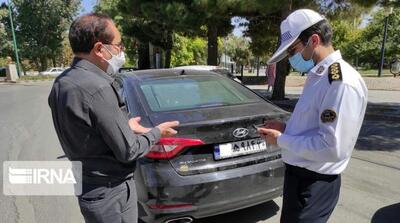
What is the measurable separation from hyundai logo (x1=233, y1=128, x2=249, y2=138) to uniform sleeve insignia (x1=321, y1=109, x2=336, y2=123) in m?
1.45

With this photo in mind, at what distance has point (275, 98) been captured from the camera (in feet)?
42.1

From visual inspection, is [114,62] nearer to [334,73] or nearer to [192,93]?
[334,73]

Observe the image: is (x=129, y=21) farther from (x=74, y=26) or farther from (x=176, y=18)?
(x=74, y=26)

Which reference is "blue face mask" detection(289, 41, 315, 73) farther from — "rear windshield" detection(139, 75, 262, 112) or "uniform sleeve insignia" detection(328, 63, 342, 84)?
"rear windshield" detection(139, 75, 262, 112)

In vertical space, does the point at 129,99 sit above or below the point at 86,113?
below

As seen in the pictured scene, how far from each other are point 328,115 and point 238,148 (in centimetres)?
151

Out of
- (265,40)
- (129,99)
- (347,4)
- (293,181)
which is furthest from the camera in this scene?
(265,40)

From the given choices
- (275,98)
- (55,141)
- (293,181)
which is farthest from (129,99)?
(275,98)

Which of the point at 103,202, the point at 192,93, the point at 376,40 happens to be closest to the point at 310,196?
the point at 103,202

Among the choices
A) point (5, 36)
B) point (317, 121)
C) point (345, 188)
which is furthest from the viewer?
point (5, 36)

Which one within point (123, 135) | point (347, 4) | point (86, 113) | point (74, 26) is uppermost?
point (347, 4)

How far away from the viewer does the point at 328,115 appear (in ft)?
5.98

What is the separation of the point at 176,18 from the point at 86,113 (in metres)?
13.0

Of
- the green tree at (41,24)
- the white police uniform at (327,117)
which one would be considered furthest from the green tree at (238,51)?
the white police uniform at (327,117)
